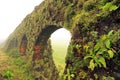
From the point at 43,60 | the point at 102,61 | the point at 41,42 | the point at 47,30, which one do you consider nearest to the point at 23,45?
the point at 43,60

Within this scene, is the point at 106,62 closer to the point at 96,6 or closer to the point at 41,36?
the point at 96,6

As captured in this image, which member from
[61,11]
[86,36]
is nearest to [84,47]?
[86,36]

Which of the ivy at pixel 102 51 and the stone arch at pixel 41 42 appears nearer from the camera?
the ivy at pixel 102 51

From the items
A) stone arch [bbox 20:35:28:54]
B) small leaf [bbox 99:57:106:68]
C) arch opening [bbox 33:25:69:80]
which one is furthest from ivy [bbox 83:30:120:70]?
stone arch [bbox 20:35:28:54]

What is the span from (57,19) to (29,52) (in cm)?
593

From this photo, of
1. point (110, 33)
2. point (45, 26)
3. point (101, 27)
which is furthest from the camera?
point (45, 26)

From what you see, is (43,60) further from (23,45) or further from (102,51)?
(102,51)

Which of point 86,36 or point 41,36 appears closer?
point 86,36

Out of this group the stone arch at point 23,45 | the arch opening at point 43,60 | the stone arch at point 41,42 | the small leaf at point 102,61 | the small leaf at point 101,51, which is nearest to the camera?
the small leaf at point 102,61

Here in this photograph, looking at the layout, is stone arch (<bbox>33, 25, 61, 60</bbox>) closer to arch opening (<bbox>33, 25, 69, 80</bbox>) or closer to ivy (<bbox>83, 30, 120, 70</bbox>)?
arch opening (<bbox>33, 25, 69, 80</bbox>)

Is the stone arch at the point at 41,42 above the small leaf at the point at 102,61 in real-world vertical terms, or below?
above

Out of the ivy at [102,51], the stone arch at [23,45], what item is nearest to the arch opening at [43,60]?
the stone arch at [23,45]

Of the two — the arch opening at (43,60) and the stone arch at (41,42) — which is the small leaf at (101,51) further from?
the arch opening at (43,60)

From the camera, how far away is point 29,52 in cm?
1541
